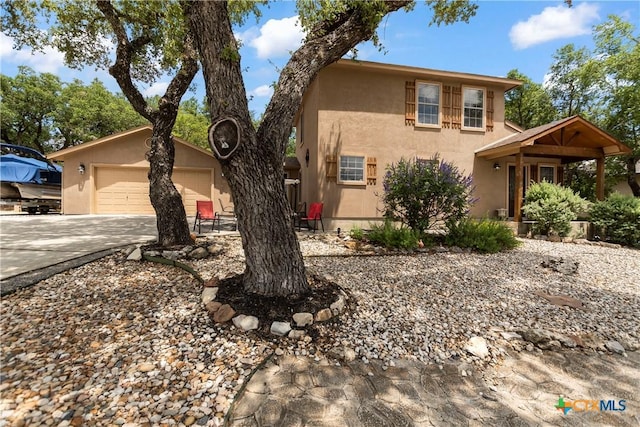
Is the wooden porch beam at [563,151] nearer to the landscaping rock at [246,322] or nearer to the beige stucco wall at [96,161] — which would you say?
the landscaping rock at [246,322]

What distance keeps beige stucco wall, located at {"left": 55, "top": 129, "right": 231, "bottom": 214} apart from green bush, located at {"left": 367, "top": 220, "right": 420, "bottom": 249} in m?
10.0

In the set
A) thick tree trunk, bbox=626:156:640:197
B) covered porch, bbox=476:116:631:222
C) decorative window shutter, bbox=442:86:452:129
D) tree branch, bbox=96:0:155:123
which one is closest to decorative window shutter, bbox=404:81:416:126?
decorative window shutter, bbox=442:86:452:129

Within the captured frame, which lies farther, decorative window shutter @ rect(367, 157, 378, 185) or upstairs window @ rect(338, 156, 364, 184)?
decorative window shutter @ rect(367, 157, 378, 185)

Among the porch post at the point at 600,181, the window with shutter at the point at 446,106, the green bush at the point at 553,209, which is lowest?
the green bush at the point at 553,209

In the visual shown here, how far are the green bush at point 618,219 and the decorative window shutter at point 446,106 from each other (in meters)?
4.93

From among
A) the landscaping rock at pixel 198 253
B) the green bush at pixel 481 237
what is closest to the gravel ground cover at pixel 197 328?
the landscaping rock at pixel 198 253

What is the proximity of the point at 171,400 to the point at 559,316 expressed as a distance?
3.69m

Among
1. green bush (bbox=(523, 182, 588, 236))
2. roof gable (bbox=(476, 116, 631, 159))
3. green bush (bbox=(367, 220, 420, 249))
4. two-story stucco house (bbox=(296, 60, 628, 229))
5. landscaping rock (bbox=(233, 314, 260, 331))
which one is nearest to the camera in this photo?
landscaping rock (bbox=(233, 314, 260, 331))

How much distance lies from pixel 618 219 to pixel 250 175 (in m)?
10.2

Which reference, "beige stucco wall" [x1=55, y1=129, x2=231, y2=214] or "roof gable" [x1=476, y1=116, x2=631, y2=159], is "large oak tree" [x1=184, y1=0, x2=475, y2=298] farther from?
"beige stucco wall" [x1=55, y1=129, x2=231, y2=214]

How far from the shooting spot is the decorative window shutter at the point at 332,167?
8664mm

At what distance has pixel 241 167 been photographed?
2.68 metres

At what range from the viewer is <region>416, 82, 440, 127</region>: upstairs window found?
934cm

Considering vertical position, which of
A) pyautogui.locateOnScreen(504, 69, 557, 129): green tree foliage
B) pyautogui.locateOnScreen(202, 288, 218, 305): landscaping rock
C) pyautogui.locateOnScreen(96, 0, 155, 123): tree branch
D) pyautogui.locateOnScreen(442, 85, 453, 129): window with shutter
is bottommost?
pyautogui.locateOnScreen(202, 288, 218, 305): landscaping rock
